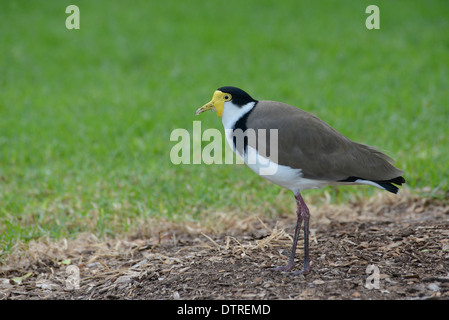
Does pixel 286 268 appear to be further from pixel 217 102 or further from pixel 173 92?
pixel 173 92

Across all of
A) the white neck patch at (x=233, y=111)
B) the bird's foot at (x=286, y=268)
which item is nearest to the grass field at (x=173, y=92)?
the bird's foot at (x=286, y=268)

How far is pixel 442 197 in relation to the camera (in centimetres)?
548

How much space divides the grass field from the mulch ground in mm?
395

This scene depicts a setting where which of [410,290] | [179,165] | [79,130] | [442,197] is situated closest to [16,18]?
[79,130]

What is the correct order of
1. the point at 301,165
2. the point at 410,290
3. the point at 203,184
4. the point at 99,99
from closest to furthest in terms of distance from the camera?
the point at 410,290 < the point at 301,165 < the point at 203,184 < the point at 99,99

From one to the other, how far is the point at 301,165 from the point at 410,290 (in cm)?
109

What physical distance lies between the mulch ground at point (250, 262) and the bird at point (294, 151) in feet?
1.02

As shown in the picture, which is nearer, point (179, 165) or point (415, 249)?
point (415, 249)

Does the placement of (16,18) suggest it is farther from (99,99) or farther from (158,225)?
(158,225)

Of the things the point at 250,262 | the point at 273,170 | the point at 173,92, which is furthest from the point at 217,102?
the point at 173,92

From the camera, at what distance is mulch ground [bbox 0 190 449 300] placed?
3572 mm

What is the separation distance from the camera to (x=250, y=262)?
4074 mm

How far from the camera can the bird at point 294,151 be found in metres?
3.79

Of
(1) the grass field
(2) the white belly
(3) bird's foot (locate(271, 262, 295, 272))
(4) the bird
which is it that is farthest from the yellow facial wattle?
(1) the grass field
